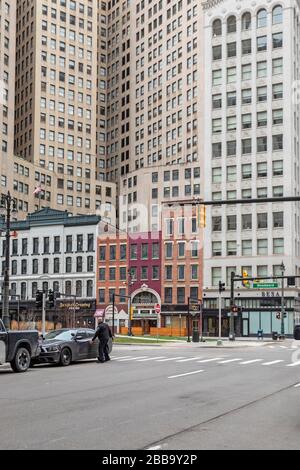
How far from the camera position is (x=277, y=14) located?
94.9 m

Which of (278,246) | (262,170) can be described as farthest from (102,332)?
(262,170)

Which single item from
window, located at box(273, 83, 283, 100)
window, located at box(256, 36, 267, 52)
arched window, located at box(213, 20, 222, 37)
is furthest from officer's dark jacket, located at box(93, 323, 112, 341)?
arched window, located at box(213, 20, 222, 37)

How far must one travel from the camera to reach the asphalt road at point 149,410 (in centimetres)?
935

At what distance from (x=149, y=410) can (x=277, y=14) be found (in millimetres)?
91003

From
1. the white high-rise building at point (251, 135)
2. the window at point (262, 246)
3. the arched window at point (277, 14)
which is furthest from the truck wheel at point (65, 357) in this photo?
the arched window at point (277, 14)

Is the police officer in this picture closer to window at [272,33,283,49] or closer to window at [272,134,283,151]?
window at [272,134,283,151]

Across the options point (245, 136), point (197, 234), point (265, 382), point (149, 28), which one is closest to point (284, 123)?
point (245, 136)

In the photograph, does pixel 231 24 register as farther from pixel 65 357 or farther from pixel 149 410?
pixel 149 410

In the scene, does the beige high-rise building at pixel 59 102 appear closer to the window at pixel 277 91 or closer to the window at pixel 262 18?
the window at pixel 262 18

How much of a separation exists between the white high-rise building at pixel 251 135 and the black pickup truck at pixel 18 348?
221 ft

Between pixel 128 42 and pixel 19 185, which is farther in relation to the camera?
pixel 128 42

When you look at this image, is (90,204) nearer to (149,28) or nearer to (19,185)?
(19,185)

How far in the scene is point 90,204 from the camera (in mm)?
126812

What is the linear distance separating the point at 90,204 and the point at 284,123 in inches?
Result: 1834
